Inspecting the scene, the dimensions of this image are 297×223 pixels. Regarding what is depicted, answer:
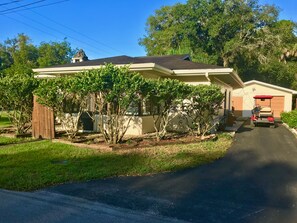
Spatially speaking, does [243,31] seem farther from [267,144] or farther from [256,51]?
[267,144]

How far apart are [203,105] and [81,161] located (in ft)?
16.5

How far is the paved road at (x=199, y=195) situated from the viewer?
3.73 metres

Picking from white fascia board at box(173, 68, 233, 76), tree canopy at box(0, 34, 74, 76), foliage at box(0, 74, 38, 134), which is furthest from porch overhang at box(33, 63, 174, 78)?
tree canopy at box(0, 34, 74, 76)

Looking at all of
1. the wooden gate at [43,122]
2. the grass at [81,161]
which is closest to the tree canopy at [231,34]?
the wooden gate at [43,122]

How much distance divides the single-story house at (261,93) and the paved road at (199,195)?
20125 mm

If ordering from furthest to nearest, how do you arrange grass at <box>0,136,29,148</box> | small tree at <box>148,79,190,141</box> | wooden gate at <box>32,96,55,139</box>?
1. wooden gate at <box>32,96,55,139</box>
2. grass at <box>0,136,29,148</box>
3. small tree at <box>148,79,190,141</box>

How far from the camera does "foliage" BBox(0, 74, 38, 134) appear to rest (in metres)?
9.90

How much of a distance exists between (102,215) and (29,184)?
1.97m

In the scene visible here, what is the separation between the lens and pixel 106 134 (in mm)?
8641

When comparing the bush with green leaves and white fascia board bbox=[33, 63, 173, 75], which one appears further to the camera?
white fascia board bbox=[33, 63, 173, 75]

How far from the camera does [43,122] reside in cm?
997

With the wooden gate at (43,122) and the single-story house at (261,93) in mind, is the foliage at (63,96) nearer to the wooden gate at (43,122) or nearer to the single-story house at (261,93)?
the wooden gate at (43,122)

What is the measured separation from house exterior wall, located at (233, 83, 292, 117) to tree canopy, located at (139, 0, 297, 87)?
8.71 metres

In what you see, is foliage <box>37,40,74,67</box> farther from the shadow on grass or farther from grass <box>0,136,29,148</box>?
the shadow on grass
